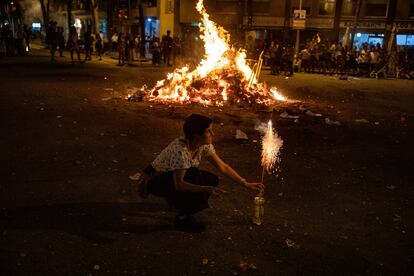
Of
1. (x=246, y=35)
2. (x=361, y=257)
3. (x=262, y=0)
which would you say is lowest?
(x=361, y=257)

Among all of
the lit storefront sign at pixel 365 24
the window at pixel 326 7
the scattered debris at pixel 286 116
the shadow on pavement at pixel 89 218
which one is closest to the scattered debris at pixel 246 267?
the shadow on pavement at pixel 89 218

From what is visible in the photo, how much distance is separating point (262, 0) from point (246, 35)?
14.3 feet

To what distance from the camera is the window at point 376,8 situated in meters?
32.6

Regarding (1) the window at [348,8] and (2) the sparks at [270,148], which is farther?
(1) the window at [348,8]

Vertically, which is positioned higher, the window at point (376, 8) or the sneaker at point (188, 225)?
the window at point (376, 8)

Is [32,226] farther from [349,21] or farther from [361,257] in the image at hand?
[349,21]

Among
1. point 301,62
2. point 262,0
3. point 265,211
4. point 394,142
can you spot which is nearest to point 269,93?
point 394,142

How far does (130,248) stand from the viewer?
13.8 ft

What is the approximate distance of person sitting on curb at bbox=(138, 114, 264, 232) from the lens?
13.7ft

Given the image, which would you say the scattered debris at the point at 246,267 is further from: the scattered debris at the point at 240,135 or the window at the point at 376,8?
the window at the point at 376,8

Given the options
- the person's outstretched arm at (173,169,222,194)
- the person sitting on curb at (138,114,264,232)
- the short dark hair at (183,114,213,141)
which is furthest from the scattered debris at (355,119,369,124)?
the person's outstretched arm at (173,169,222,194)

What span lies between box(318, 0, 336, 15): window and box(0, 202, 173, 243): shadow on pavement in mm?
32767

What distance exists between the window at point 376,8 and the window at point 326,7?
2.78m

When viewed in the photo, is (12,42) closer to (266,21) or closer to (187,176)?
(266,21)
